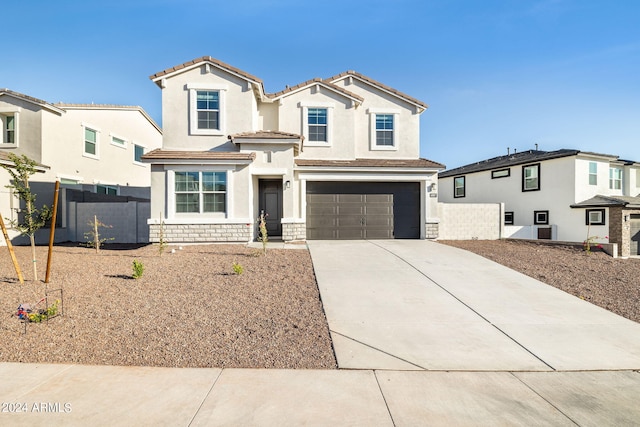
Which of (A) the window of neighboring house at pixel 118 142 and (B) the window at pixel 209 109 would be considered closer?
(B) the window at pixel 209 109

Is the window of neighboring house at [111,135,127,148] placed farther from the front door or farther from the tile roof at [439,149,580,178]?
the tile roof at [439,149,580,178]

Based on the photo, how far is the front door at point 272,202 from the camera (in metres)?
14.9

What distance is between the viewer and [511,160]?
19859 millimetres

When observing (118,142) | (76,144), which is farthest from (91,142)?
(118,142)

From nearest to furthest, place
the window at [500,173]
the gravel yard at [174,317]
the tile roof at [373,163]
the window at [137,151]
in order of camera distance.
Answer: the gravel yard at [174,317], the tile roof at [373,163], the window at [500,173], the window at [137,151]

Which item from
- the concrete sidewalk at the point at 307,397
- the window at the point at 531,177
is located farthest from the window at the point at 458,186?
the concrete sidewalk at the point at 307,397

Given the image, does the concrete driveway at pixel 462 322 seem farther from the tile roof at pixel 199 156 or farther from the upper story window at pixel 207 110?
the upper story window at pixel 207 110

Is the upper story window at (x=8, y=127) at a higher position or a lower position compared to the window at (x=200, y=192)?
higher

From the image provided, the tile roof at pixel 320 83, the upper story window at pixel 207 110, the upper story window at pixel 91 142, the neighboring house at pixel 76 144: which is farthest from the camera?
the upper story window at pixel 91 142

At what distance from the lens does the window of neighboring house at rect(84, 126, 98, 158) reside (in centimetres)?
1739

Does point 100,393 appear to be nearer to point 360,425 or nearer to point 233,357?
point 233,357

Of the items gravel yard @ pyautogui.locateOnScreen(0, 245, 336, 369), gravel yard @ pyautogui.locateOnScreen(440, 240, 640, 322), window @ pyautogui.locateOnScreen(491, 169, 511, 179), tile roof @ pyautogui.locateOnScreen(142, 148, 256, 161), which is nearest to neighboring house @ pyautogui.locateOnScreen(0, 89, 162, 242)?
tile roof @ pyautogui.locateOnScreen(142, 148, 256, 161)

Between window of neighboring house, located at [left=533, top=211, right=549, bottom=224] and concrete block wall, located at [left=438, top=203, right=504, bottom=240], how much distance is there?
144 inches

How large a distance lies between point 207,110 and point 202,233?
5.21 metres
